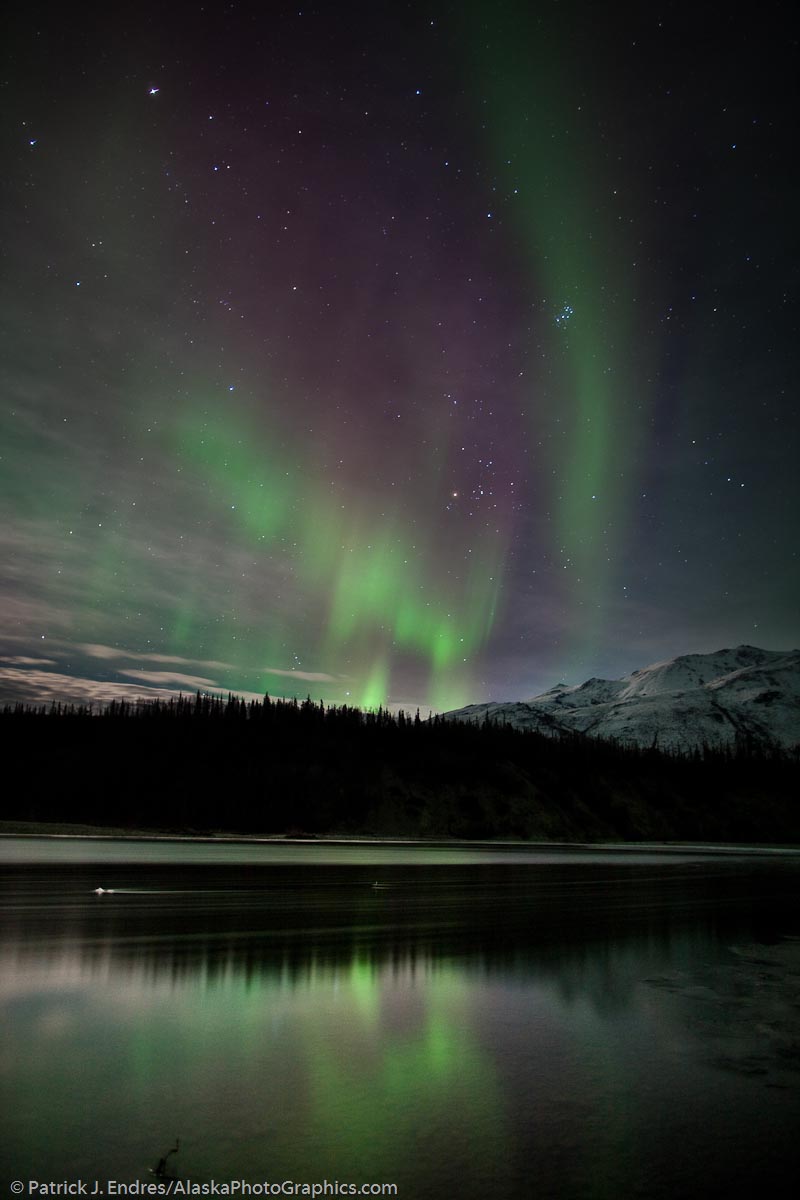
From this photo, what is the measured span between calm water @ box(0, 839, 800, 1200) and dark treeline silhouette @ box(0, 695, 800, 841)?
11890 centimetres

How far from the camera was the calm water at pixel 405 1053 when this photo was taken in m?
6.09

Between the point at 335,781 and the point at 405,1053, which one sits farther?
the point at 335,781

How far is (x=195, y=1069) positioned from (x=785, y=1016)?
8.27 meters

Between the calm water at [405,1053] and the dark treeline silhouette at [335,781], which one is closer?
the calm water at [405,1053]

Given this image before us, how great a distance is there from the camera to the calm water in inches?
240

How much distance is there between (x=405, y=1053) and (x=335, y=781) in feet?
474

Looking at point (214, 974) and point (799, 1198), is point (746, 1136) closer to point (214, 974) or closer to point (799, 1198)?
point (799, 1198)

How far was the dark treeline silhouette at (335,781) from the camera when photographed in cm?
14088

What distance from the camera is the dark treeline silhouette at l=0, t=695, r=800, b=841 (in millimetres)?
140875

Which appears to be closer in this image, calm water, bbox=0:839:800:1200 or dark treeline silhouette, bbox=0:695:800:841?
calm water, bbox=0:839:800:1200

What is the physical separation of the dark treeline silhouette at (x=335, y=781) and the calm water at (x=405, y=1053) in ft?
390

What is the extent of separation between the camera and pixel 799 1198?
18.4 feet

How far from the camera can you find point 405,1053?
909 centimetres

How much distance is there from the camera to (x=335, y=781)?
15012 cm
